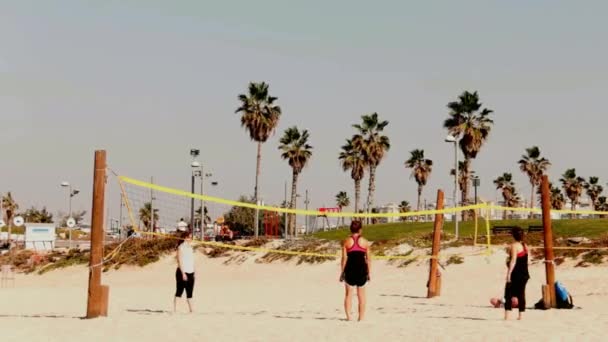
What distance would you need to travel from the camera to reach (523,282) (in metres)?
11.0

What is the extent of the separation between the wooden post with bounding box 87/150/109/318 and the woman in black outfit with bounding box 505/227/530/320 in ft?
20.1

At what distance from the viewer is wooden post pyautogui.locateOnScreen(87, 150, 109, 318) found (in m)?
11.5

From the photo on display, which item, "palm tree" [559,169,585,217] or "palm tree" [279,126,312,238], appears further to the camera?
"palm tree" [559,169,585,217]

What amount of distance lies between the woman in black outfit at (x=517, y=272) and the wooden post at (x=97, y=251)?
20.1 ft

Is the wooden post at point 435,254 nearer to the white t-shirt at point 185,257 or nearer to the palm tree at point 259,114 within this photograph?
the white t-shirt at point 185,257

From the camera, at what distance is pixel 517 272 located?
36.1ft

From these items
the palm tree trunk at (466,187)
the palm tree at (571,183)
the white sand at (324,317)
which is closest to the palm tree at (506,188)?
the palm tree at (571,183)

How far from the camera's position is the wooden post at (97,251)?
11523 millimetres

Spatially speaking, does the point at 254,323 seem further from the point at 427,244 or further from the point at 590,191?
the point at 590,191

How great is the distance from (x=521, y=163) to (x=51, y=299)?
6887 centimetres

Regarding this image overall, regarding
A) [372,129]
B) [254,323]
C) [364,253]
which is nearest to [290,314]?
[254,323]

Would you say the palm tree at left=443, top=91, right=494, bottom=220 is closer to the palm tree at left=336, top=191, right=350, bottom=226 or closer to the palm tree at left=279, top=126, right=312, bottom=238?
the palm tree at left=279, top=126, right=312, bottom=238

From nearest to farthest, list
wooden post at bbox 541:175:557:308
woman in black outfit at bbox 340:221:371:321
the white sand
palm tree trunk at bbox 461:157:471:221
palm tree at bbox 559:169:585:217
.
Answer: the white sand < woman in black outfit at bbox 340:221:371:321 < wooden post at bbox 541:175:557:308 < palm tree trunk at bbox 461:157:471:221 < palm tree at bbox 559:169:585:217

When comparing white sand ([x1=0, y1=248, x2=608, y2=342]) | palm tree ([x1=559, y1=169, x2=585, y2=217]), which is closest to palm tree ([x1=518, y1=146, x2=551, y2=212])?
palm tree ([x1=559, y1=169, x2=585, y2=217])
